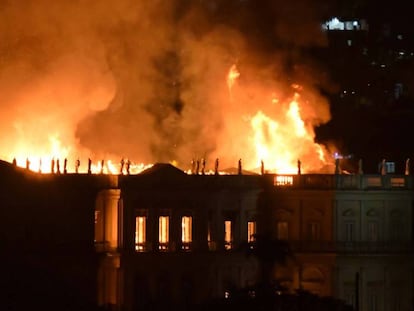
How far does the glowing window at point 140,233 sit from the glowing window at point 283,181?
25.5 ft

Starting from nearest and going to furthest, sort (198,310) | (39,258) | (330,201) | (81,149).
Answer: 1. (198,310)
2. (39,258)
3. (330,201)
4. (81,149)

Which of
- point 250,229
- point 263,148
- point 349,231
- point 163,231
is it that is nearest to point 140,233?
point 163,231

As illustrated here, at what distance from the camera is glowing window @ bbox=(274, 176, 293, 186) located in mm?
85938

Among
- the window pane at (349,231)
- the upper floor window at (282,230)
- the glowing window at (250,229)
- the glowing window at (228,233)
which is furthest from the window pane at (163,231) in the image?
the window pane at (349,231)

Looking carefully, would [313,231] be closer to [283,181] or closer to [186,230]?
[283,181]

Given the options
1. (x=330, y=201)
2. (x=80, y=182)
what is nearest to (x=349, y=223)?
(x=330, y=201)

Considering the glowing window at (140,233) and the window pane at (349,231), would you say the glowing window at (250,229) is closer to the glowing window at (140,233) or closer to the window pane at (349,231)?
the window pane at (349,231)

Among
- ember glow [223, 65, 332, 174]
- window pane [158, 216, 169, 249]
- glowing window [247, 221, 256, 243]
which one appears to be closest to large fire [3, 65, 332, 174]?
ember glow [223, 65, 332, 174]

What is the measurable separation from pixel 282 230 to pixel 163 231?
701 cm

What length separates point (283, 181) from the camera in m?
86.1

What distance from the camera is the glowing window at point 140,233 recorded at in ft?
269

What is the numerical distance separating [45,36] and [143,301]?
1661 centimetres

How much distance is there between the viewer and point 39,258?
261 feet

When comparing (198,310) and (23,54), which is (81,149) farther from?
(198,310)
